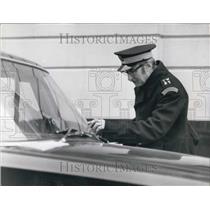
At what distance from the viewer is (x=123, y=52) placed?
2.87m

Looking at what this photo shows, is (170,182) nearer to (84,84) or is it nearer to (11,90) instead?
(84,84)

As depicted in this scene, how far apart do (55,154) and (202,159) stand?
2.71 ft

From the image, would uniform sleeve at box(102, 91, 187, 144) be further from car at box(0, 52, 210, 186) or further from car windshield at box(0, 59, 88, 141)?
car windshield at box(0, 59, 88, 141)

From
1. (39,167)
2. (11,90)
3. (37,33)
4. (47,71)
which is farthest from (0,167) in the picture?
(37,33)

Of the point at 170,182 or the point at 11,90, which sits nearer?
the point at 170,182

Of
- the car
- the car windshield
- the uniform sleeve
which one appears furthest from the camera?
the uniform sleeve

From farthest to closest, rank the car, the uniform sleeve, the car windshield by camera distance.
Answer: the uniform sleeve → the car windshield → the car

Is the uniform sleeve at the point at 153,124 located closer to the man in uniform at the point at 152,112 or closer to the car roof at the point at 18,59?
the man in uniform at the point at 152,112

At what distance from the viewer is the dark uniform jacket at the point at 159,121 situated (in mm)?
2771

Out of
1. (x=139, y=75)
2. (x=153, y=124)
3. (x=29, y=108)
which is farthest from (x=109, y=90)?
(x=29, y=108)

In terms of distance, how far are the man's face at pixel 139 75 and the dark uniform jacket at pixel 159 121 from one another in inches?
1.0

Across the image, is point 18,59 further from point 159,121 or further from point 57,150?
point 159,121

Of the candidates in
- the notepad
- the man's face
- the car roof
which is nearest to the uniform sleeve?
the man's face

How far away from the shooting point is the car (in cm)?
254
